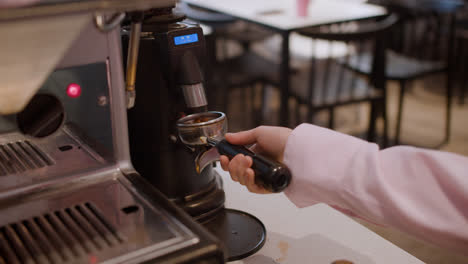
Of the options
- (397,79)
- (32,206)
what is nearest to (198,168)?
(32,206)

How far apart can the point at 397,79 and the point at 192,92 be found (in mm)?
2025

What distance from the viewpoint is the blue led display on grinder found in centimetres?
A: 79

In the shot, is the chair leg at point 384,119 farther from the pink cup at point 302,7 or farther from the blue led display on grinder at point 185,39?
the blue led display on grinder at point 185,39

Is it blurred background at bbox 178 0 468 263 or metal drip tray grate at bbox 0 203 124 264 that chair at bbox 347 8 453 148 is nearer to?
blurred background at bbox 178 0 468 263

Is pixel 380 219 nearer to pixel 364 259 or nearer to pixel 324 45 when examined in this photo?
pixel 364 259

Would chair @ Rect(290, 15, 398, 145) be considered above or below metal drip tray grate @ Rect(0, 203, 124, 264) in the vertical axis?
below

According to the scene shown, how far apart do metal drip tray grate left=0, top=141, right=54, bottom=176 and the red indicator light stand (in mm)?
102

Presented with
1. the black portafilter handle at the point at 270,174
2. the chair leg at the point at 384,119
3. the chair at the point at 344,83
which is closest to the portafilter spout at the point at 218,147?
the black portafilter handle at the point at 270,174

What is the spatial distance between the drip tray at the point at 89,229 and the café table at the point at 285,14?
1.63 meters

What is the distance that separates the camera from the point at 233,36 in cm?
280

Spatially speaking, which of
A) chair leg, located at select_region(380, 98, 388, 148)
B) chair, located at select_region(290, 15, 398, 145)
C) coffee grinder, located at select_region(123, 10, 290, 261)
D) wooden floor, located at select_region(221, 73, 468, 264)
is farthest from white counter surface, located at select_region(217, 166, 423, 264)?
wooden floor, located at select_region(221, 73, 468, 264)

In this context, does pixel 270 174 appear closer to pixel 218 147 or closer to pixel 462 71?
pixel 218 147

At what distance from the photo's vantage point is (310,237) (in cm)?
86

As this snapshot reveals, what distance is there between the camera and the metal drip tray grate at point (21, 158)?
734mm
